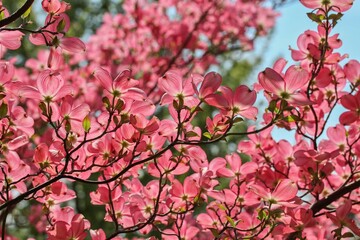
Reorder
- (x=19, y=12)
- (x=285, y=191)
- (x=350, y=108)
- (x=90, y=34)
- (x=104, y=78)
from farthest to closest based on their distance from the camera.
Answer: (x=90, y=34), (x=350, y=108), (x=285, y=191), (x=104, y=78), (x=19, y=12)

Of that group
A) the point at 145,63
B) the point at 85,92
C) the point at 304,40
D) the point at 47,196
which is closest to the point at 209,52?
the point at 145,63

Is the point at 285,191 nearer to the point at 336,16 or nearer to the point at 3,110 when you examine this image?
the point at 336,16

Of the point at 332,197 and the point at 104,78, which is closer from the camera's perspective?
the point at 104,78

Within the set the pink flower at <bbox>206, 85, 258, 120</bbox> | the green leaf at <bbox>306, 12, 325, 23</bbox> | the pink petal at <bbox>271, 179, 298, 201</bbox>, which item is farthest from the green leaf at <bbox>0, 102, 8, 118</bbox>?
the green leaf at <bbox>306, 12, 325, 23</bbox>

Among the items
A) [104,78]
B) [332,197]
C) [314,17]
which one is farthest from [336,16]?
[104,78]

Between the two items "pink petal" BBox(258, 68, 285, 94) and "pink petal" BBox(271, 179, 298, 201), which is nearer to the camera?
"pink petal" BBox(258, 68, 285, 94)

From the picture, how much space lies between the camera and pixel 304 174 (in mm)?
1575

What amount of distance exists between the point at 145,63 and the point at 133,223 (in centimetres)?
268

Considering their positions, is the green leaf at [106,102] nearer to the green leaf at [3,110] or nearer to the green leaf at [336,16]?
the green leaf at [3,110]

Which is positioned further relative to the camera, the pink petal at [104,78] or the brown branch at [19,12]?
the pink petal at [104,78]

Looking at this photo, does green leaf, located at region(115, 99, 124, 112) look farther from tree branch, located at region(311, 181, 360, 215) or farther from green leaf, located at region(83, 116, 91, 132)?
tree branch, located at region(311, 181, 360, 215)

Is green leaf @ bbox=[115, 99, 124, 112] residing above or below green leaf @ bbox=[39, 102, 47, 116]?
above

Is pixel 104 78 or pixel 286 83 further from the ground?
pixel 286 83

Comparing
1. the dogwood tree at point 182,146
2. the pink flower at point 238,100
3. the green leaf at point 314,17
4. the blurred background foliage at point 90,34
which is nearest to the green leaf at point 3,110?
the dogwood tree at point 182,146
